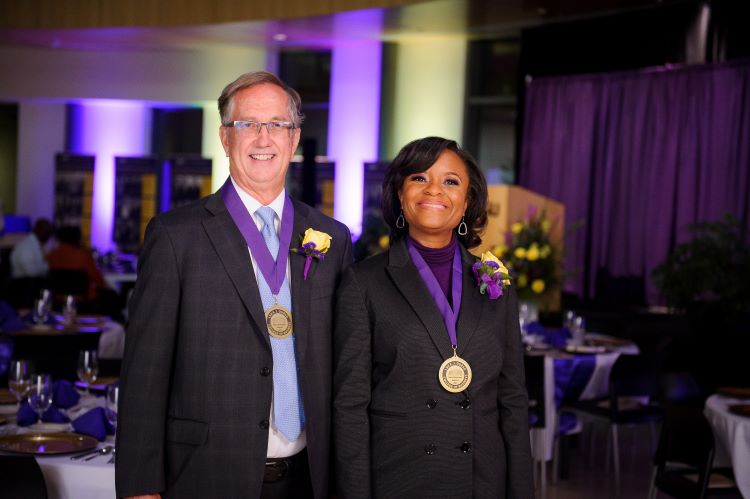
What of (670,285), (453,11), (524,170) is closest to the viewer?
(670,285)

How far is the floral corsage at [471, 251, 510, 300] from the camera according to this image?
2.67 m

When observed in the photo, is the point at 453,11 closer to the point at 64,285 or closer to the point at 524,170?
the point at 524,170

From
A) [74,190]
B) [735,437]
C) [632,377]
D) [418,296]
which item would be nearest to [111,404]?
[418,296]

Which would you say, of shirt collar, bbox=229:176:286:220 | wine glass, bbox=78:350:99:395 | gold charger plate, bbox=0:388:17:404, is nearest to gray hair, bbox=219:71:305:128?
shirt collar, bbox=229:176:286:220

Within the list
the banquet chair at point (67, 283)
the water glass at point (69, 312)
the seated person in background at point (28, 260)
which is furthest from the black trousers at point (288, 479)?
→ the seated person in background at point (28, 260)

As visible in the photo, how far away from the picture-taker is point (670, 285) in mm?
8906

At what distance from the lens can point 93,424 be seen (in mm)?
3496

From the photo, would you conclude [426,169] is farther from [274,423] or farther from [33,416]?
[33,416]

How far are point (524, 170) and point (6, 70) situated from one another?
8.27m

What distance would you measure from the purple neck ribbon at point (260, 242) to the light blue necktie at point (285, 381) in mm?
23

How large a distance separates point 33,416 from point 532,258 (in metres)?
4.38

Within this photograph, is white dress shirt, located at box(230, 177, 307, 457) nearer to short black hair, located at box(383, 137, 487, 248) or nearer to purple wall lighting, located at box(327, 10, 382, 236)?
short black hair, located at box(383, 137, 487, 248)

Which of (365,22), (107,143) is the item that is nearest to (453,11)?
(365,22)

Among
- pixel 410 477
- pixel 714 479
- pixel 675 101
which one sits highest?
pixel 675 101
